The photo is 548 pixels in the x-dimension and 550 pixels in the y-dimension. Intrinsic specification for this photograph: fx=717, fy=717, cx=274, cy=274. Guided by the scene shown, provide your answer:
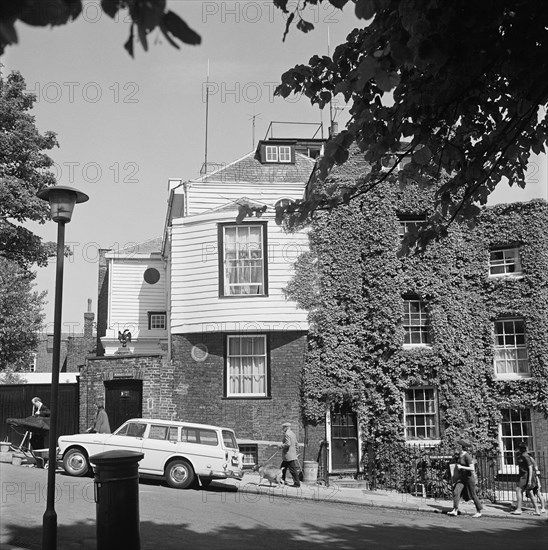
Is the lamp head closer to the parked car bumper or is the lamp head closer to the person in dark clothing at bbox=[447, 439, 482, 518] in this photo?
the parked car bumper

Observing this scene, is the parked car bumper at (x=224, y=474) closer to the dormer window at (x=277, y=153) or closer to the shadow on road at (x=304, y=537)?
the shadow on road at (x=304, y=537)

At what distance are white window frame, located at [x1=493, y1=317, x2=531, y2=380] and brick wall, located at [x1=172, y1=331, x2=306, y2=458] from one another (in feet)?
21.1

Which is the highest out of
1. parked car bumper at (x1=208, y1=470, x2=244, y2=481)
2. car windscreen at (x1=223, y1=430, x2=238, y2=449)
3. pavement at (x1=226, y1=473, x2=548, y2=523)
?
car windscreen at (x1=223, y1=430, x2=238, y2=449)

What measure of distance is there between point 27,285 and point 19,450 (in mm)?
17234

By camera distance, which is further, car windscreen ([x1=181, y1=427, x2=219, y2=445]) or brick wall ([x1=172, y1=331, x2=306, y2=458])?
brick wall ([x1=172, y1=331, x2=306, y2=458])

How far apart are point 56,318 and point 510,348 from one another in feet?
56.2

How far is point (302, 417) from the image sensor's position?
21.9m

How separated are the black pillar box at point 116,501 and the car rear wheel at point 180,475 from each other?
8.05 metres

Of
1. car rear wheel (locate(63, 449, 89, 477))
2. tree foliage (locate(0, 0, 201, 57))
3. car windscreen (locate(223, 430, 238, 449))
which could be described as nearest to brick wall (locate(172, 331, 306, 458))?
car windscreen (locate(223, 430, 238, 449))

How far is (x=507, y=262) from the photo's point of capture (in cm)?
2372

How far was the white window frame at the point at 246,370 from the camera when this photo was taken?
22.3 m

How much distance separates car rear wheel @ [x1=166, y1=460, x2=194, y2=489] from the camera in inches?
682

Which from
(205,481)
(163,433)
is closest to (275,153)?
(163,433)

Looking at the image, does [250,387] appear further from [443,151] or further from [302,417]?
[443,151]
